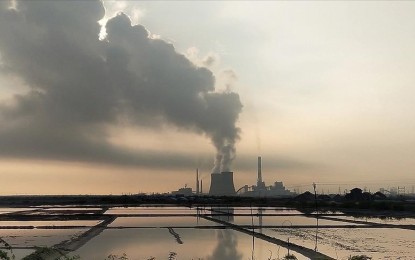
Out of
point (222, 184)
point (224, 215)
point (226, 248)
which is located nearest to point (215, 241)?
point (226, 248)

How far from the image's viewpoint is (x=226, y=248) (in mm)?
22812

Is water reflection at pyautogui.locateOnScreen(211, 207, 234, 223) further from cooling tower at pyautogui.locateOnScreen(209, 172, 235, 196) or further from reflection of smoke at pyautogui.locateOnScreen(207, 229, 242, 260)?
cooling tower at pyautogui.locateOnScreen(209, 172, 235, 196)

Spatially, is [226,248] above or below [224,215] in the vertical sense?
below

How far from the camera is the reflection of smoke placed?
1986 cm

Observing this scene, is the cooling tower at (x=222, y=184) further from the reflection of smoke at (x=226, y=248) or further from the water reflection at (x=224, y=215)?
the reflection of smoke at (x=226, y=248)

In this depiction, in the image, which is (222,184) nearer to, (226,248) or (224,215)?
(224,215)

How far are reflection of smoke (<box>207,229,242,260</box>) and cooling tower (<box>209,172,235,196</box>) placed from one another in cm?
12269

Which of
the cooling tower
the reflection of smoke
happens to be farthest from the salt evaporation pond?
the cooling tower

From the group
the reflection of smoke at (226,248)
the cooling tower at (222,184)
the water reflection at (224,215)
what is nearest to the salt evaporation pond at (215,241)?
the reflection of smoke at (226,248)

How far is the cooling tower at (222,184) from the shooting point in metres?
152

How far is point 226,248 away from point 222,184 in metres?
133

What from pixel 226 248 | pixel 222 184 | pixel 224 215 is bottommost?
pixel 226 248

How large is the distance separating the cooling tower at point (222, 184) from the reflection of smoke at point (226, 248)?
12269cm

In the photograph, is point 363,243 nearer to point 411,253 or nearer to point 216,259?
point 411,253
